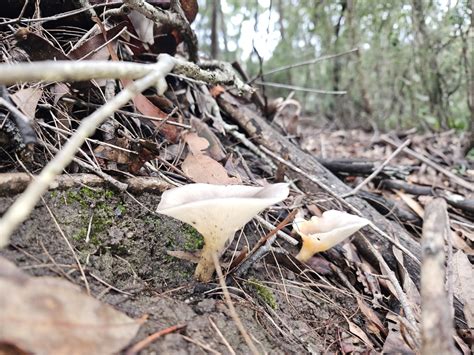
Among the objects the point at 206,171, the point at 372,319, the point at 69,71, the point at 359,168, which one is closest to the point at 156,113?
the point at 206,171

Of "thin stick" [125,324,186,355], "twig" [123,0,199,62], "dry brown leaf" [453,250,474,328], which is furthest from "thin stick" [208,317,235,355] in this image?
"twig" [123,0,199,62]

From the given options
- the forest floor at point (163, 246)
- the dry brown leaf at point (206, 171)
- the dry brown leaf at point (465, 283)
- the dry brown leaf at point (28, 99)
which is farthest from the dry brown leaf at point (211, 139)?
the dry brown leaf at point (465, 283)

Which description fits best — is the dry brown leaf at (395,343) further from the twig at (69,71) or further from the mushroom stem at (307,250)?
the twig at (69,71)

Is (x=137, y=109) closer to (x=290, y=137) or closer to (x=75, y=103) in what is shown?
(x=75, y=103)

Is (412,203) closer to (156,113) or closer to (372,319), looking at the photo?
(372,319)

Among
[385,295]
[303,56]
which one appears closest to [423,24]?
[303,56]
